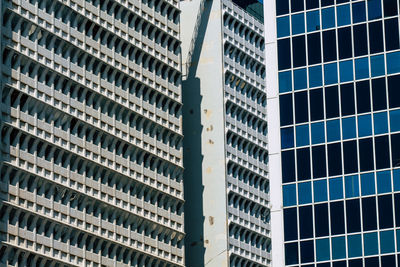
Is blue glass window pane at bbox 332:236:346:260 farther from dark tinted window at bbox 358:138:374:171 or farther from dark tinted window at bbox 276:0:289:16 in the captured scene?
dark tinted window at bbox 276:0:289:16

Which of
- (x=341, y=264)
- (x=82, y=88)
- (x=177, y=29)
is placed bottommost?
(x=341, y=264)

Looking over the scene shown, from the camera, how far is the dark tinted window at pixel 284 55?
113m

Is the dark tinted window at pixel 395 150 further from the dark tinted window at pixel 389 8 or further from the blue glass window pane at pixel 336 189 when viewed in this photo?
the dark tinted window at pixel 389 8

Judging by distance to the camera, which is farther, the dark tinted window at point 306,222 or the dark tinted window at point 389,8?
the dark tinted window at point 389,8

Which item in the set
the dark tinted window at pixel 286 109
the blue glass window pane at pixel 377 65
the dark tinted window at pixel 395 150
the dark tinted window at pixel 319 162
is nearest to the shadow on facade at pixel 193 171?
the dark tinted window at pixel 286 109

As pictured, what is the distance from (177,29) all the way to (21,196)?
128ft

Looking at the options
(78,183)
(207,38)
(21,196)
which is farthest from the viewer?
(207,38)

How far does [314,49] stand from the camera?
369ft

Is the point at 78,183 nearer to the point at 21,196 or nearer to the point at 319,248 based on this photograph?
the point at 21,196

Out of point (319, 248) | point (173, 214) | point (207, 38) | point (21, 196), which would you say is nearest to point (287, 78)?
point (319, 248)

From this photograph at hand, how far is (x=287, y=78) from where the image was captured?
112 meters

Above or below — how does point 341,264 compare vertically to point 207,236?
below

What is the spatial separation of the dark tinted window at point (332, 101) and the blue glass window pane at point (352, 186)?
4904mm

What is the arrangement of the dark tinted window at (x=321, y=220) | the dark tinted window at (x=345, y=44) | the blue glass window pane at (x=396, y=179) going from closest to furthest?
the blue glass window pane at (x=396, y=179) → the dark tinted window at (x=321, y=220) → the dark tinted window at (x=345, y=44)
